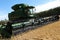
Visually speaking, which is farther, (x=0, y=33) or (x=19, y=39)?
(x=0, y=33)

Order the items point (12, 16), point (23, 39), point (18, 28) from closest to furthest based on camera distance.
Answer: point (23, 39), point (18, 28), point (12, 16)

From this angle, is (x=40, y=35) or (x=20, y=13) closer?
(x=40, y=35)

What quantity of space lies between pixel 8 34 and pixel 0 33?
1.26m

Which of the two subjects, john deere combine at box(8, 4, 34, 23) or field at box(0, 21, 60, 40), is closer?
field at box(0, 21, 60, 40)

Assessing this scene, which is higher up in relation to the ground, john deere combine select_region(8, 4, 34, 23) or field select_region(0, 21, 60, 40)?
john deere combine select_region(8, 4, 34, 23)

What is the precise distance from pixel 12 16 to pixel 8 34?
30.4ft

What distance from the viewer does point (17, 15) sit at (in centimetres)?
2123

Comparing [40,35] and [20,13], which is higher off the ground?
[20,13]

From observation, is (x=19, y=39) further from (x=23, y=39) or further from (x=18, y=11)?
(x=18, y=11)

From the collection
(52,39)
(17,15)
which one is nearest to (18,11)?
(17,15)

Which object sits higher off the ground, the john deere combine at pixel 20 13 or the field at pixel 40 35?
the john deere combine at pixel 20 13

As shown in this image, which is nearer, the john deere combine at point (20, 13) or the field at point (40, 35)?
the field at point (40, 35)

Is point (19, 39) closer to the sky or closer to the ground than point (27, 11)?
closer to the ground

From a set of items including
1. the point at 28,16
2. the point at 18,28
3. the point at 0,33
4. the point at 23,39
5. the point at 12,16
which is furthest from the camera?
the point at 28,16
